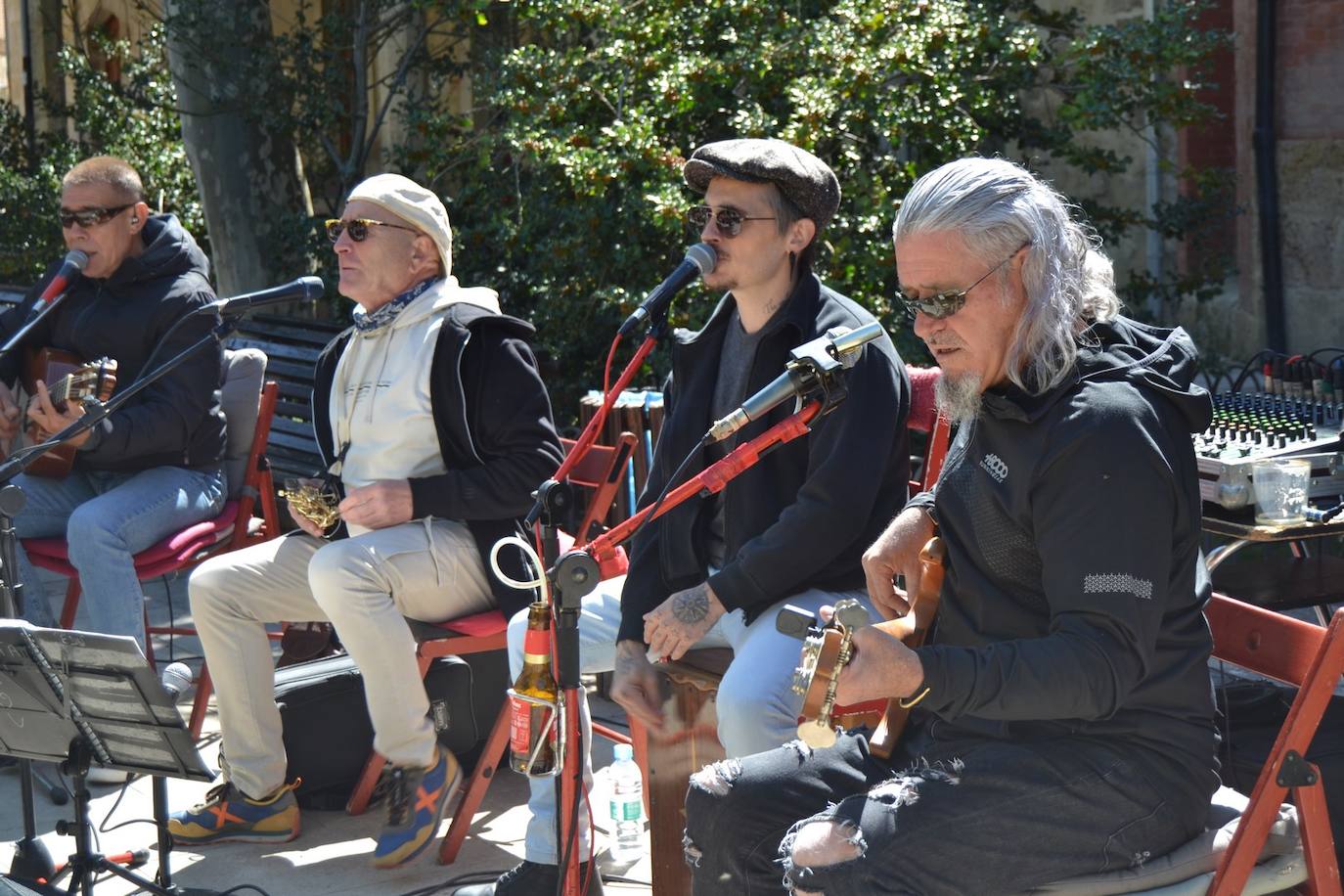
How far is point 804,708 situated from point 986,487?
0.54 m

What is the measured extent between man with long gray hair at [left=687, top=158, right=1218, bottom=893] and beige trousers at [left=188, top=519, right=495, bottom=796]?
5.62ft

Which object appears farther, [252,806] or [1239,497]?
[252,806]

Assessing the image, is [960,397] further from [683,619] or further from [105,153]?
[105,153]

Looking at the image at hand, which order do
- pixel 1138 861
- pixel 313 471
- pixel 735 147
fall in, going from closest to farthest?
pixel 1138 861, pixel 735 147, pixel 313 471

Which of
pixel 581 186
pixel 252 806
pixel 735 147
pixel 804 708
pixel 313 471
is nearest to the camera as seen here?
pixel 804 708

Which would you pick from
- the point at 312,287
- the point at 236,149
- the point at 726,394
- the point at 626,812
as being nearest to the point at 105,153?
the point at 236,149

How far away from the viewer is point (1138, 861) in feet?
7.82

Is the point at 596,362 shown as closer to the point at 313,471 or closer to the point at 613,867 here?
the point at 313,471

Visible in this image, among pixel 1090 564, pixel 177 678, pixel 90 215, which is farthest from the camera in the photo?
pixel 90 215

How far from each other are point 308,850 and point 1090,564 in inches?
102

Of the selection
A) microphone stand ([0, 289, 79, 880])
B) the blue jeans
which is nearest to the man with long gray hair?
microphone stand ([0, 289, 79, 880])

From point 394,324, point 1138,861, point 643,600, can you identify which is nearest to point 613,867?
point 643,600

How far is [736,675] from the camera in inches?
127

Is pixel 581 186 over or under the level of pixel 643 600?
over
